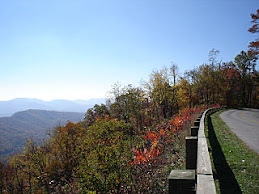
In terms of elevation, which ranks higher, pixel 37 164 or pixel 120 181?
pixel 120 181

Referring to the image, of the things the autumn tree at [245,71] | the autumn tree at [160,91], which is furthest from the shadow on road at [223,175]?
the autumn tree at [245,71]

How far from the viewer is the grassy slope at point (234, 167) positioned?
3.22m

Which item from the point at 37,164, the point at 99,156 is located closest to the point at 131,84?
the point at 37,164

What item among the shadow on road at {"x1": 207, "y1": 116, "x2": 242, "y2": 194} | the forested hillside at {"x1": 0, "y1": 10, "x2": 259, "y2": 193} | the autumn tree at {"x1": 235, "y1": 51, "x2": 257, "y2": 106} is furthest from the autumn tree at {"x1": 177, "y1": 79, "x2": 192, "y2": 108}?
the shadow on road at {"x1": 207, "y1": 116, "x2": 242, "y2": 194}

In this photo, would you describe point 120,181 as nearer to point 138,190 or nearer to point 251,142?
point 138,190

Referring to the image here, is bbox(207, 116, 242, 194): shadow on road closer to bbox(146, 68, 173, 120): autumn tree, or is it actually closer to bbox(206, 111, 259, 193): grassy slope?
bbox(206, 111, 259, 193): grassy slope

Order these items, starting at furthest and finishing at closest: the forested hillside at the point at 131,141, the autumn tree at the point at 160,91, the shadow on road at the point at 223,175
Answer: the autumn tree at the point at 160,91 → the forested hillside at the point at 131,141 → the shadow on road at the point at 223,175

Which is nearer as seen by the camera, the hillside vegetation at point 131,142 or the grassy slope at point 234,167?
the grassy slope at point 234,167

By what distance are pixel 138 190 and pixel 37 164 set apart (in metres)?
20.1

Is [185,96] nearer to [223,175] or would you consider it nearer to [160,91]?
[160,91]

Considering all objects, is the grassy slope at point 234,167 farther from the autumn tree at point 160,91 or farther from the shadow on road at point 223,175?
the autumn tree at point 160,91

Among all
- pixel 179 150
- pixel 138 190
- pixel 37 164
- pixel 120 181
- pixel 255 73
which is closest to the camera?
pixel 138 190

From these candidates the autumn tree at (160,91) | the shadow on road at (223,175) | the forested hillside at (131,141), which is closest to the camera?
the shadow on road at (223,175)

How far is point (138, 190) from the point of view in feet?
14.8
